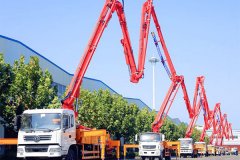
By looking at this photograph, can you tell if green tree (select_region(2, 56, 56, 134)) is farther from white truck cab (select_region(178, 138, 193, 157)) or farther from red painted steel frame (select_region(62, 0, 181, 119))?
white truck cab (select_region(178, 138, 193, 157))

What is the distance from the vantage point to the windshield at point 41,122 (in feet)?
74.2

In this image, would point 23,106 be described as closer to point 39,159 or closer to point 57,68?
point 39,159

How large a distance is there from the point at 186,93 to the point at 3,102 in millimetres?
29570

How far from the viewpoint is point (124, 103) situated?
2357 inches

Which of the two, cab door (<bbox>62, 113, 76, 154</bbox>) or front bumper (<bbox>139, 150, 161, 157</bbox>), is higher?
cab door (<bbox>62, 113, 76, 154</bbox>)

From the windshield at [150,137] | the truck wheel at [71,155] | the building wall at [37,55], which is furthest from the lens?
the building wall at [37,55]

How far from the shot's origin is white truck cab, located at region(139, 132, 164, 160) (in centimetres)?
4106

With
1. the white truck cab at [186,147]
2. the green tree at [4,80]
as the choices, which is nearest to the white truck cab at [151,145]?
the green tree at [4,80]

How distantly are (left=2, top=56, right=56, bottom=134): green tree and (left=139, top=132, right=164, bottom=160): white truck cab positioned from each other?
10648mm

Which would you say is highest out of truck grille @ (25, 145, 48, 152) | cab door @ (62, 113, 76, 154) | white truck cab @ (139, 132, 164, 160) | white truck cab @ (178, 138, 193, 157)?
cab door @ (62, 113, 76, 154)

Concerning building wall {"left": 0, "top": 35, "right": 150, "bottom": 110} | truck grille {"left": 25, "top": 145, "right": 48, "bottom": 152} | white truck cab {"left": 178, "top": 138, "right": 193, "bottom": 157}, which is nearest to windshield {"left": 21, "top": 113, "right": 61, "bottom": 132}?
truck grille {"left": 25, "top": 145, "right": 48, "bottom": 152}

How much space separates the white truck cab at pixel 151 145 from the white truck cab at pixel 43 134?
61.8ft

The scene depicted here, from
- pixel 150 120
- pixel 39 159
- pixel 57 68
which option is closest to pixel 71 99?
pixel 39 159

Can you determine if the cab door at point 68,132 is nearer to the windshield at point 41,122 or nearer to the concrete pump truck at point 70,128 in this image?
the concrete pump truck at point 70,128
